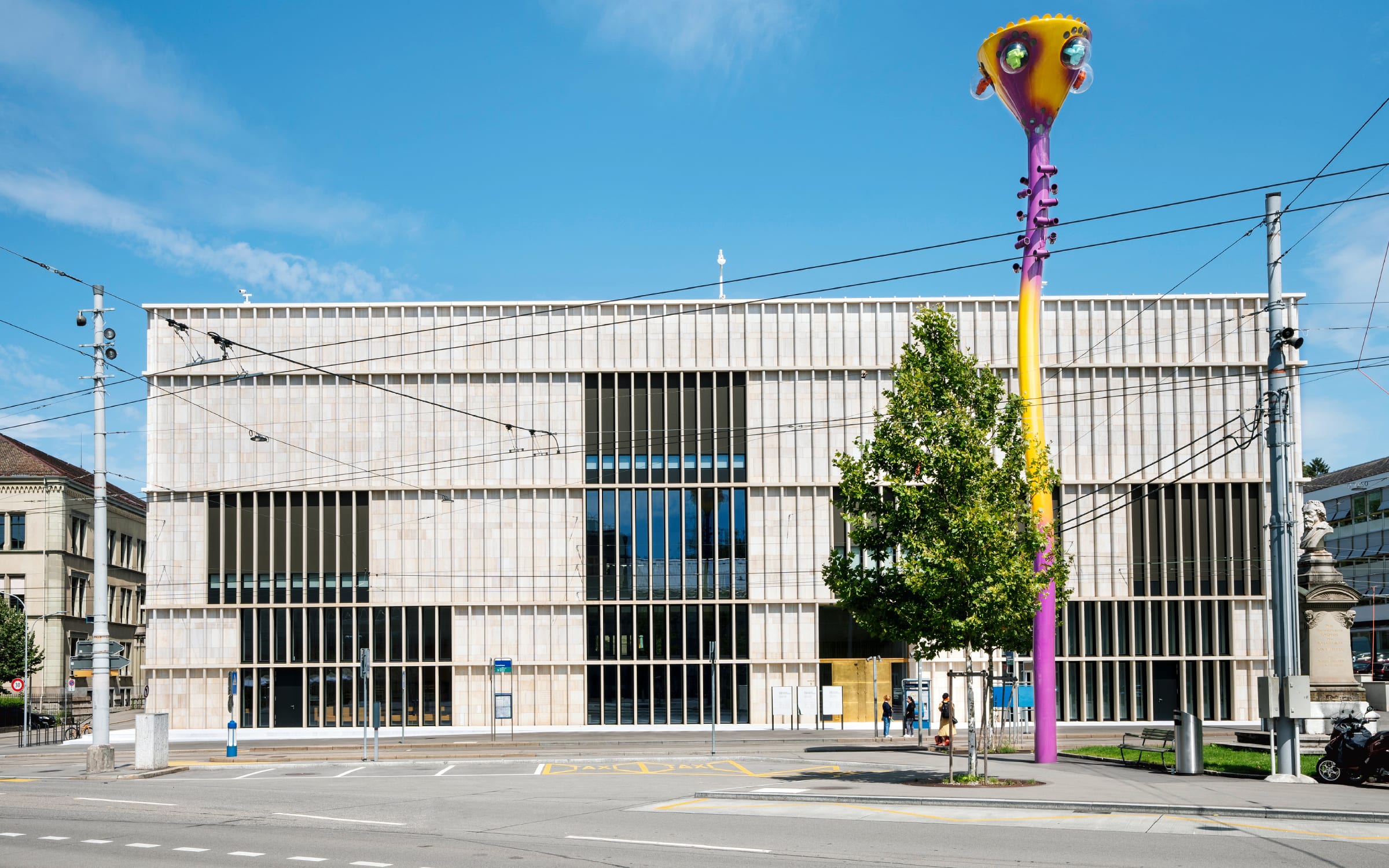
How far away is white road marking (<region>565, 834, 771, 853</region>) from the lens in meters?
16.1

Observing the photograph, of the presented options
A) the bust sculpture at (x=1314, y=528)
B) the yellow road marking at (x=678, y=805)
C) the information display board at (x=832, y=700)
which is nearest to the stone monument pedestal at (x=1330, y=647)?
the bust sculpture at (x=1314, y=528)

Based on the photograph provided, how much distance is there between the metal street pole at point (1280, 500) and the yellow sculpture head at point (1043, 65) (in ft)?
19.9

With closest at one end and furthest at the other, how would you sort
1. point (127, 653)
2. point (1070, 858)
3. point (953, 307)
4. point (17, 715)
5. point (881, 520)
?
point (1070, 858) → point (881, 520) → point (953, 307) → point (17, 715) → point (127, 653)

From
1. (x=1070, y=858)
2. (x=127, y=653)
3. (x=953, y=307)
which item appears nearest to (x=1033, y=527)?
(x=1070, y=858)

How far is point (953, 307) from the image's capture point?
178ft

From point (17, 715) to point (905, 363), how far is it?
2121 inches

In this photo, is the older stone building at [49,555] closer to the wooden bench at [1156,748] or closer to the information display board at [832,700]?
the information display board at [832,700]

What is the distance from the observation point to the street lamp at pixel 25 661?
161 feet

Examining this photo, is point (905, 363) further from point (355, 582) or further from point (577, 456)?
point (355, 582)

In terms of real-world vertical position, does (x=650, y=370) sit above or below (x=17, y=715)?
above

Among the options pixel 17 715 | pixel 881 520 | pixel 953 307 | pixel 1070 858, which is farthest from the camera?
pixel 17 715

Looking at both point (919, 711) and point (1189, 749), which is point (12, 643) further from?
point (1189, 749)

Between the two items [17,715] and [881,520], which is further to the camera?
[17,715]

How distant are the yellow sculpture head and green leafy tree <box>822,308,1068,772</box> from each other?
22.1 ft
